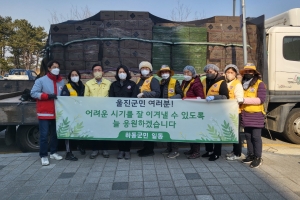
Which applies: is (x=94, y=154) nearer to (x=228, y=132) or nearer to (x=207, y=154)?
(x=207, y=154)

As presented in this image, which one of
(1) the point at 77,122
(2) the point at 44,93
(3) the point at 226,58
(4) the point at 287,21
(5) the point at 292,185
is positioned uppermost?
(4) the point at 287,21

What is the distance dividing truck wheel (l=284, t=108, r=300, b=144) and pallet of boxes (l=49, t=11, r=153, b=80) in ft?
12.2

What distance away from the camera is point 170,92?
4957 millimetres

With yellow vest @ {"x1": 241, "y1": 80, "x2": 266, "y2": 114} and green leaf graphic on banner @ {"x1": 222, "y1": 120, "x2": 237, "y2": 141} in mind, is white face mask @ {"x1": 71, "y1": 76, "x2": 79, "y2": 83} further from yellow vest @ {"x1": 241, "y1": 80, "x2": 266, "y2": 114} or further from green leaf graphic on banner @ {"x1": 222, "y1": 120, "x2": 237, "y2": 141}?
yellow vest @ {"x1": 241, "y1": 80, "x2": 266, "y2": 114}

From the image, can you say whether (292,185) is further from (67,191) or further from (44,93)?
(44,93)

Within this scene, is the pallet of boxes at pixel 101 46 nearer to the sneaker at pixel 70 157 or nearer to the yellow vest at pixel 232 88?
the sneaker at pixel 70 157

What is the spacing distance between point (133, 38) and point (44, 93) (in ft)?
8.04

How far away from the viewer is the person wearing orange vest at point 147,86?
4.85 metres

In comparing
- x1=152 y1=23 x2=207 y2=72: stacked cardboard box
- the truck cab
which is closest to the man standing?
x1=152 y1=23 x2=207 y2=72: stacked cardboard box

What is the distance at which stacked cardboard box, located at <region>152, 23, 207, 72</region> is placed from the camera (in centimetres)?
636

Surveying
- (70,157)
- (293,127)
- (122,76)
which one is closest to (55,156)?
(70,157)

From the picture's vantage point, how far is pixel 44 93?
15.3ft

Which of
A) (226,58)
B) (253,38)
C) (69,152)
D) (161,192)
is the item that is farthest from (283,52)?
(69,152)

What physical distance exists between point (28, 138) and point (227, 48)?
489 centimetres
